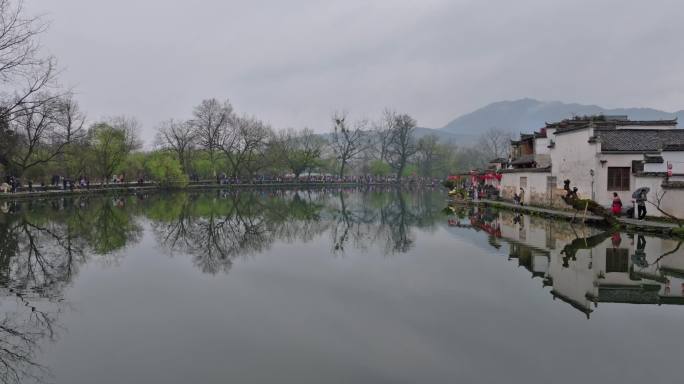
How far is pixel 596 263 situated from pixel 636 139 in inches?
620

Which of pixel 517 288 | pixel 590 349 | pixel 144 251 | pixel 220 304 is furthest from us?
pixel 144 251

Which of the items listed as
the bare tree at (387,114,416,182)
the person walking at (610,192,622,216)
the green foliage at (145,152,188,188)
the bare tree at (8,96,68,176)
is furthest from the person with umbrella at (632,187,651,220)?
the bare tree at (387,114,416,182)

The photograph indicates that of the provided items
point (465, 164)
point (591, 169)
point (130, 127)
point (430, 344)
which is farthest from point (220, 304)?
point (465, 164)

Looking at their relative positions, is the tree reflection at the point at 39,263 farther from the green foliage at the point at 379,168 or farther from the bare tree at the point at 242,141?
the green foliage at the point at 379,168

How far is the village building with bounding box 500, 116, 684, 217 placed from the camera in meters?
21.0

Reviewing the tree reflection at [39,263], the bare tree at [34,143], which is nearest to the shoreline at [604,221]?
the tree reflection at [39,263]

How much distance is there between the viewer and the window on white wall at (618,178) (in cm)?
2450

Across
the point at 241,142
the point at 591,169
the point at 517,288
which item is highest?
the point at 241,142

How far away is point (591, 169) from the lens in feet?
82.6

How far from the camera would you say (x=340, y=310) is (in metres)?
9.44

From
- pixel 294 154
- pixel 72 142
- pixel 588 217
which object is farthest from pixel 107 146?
pixel 588 217

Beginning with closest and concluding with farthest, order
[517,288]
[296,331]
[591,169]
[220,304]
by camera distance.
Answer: [296,331] < [220,304] < [517,288] < [591,169]

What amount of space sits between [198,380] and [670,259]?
15.1m

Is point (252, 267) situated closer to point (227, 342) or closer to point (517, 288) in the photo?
point (227, 342)
